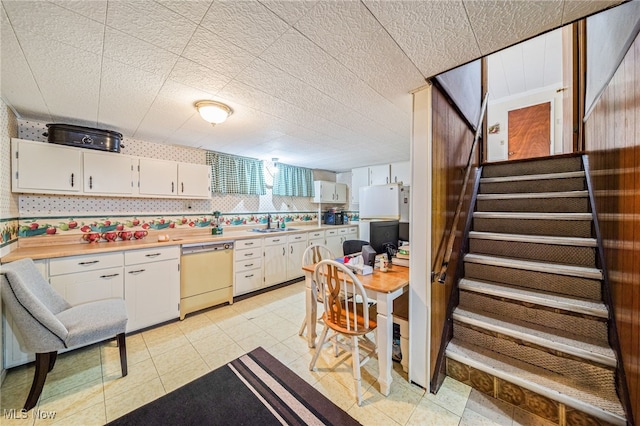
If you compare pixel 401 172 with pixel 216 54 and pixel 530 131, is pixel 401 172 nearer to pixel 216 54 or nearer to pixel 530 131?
pixel 530 131

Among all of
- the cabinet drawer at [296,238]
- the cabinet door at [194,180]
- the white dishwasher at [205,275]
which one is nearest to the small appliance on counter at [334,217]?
the cabinet drawer at [296,238]

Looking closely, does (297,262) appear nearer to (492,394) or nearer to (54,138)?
(492,394)

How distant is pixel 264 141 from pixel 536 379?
3444 mm

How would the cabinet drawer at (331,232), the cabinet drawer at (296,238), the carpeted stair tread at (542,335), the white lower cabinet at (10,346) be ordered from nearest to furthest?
the carpeted stair tread at (542,335) < the white lower cabinet at (10,346) < the cabinet drawer at (296,238) < the cabinet drawer at (331,232)

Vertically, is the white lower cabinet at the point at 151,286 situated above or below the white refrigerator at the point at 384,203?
below

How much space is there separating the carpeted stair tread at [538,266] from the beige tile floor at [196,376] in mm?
993

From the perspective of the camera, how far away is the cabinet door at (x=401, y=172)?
4.49 m

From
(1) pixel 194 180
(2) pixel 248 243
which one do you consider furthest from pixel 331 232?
(1) pixel 194 180

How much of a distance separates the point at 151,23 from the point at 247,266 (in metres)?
2.88

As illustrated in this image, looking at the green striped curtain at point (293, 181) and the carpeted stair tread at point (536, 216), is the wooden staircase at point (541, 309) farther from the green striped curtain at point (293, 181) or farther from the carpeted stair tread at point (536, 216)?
the green striped curtain at point (293, 181)

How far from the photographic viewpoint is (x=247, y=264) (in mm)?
3436

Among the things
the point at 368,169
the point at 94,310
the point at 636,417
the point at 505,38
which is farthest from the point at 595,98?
the point at 94,310

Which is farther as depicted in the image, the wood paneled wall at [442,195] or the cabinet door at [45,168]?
the cabinet door at [45,168]

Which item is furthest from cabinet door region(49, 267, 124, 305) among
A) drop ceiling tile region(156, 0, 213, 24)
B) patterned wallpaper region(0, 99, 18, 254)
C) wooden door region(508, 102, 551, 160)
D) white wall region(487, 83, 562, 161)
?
wooden door region(508, 102, 551, 160)
